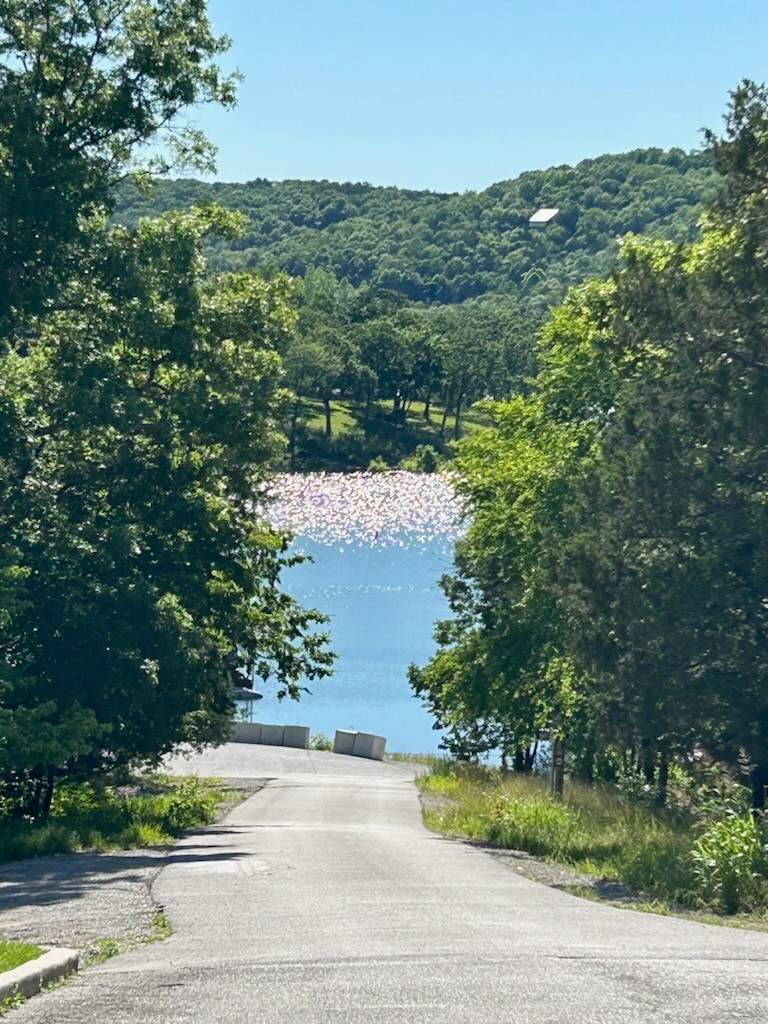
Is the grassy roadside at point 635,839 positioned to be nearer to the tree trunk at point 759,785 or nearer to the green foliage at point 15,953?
the tree trunk at point 759,785

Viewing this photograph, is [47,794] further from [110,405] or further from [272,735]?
[272,735]

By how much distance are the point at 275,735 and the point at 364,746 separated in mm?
4729

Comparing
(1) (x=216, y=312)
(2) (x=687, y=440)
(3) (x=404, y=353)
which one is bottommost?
(2) (x=687, y=440)

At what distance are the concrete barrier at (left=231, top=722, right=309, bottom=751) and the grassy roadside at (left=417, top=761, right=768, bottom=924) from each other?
23998 mm

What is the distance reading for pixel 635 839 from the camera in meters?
23.3

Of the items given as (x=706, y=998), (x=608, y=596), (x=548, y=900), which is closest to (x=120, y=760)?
(x=608, y=596)

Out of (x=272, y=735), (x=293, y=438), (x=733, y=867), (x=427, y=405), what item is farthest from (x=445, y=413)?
(x=733, y=867)

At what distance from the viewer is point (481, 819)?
31.0 meters

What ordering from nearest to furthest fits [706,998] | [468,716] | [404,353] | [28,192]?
[706,998] < [28,192] < [468,716] < [404,353]

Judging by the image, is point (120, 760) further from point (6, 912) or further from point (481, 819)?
point (6, 912)

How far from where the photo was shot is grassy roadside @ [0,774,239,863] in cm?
2236

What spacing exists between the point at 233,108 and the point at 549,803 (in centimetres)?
1550

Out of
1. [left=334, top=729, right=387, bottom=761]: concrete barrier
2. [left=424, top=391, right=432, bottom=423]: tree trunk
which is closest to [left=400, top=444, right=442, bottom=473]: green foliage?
[left=424, top=391, right=432, bottom=423]: tree trunk

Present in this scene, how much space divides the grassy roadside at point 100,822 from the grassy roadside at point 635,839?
5.74 m
